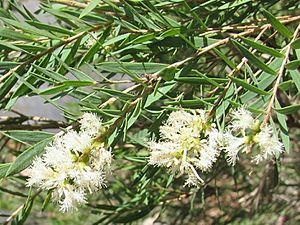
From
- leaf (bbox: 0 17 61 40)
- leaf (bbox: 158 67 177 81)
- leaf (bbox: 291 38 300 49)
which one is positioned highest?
leaf (bbox: 291 38 300 49)

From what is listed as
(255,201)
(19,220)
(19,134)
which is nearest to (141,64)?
(19,134)

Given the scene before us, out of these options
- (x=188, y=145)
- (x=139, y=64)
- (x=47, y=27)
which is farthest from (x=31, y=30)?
(x=188, y=145)

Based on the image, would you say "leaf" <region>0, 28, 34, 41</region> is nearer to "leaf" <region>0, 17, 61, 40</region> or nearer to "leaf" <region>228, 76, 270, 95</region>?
"leaf" <region>0, 17, 61, 40</region>

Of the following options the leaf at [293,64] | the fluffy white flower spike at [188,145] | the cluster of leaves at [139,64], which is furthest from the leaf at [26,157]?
the leaf at [293,64]

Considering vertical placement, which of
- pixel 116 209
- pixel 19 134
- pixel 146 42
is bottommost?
pixel 116 209

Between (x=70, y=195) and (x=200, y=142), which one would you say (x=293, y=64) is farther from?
(x=70, y=195)

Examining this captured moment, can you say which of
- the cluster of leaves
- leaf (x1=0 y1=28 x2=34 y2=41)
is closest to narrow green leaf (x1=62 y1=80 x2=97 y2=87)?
the cluster of leaves

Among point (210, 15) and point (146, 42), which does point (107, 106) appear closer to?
point (146, 42)
